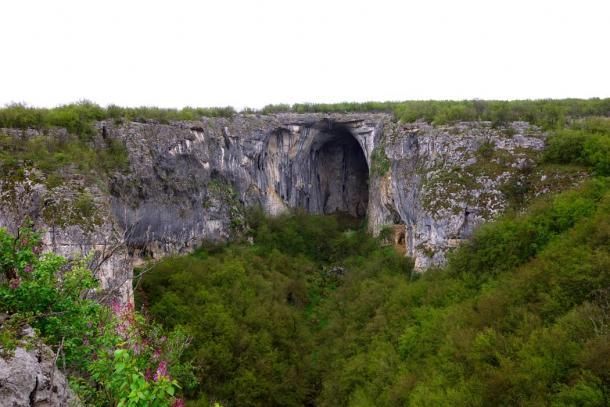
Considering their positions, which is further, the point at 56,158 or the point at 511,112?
the point at 511,112

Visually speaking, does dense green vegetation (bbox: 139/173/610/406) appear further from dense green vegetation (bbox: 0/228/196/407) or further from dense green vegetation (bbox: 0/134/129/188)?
dense green vegetation (bbox: 0/228/196/407)

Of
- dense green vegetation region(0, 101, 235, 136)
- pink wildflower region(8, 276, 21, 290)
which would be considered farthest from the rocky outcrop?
pink wildflower region(8, 276, 21, 290)

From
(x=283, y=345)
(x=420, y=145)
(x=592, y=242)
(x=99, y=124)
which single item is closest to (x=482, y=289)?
(x=592, y=242)

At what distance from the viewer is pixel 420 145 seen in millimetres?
27094

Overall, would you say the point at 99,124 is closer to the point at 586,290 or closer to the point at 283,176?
the point at 283,176

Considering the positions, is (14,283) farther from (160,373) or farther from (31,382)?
(160,373)

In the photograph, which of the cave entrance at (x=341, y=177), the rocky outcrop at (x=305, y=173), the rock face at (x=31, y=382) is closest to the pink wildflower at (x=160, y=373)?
the rock face at (x=31, y=382)

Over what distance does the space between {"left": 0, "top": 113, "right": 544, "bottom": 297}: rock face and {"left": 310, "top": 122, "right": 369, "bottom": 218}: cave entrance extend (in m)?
0.62

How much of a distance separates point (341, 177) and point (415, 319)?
82.7ft

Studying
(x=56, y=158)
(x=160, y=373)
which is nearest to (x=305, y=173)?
(x=56, y=158)

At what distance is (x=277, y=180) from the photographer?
36594 mm

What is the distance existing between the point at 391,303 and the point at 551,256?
339 inches

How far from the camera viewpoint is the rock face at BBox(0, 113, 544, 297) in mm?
21812

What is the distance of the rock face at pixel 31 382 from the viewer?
5.10 metres
